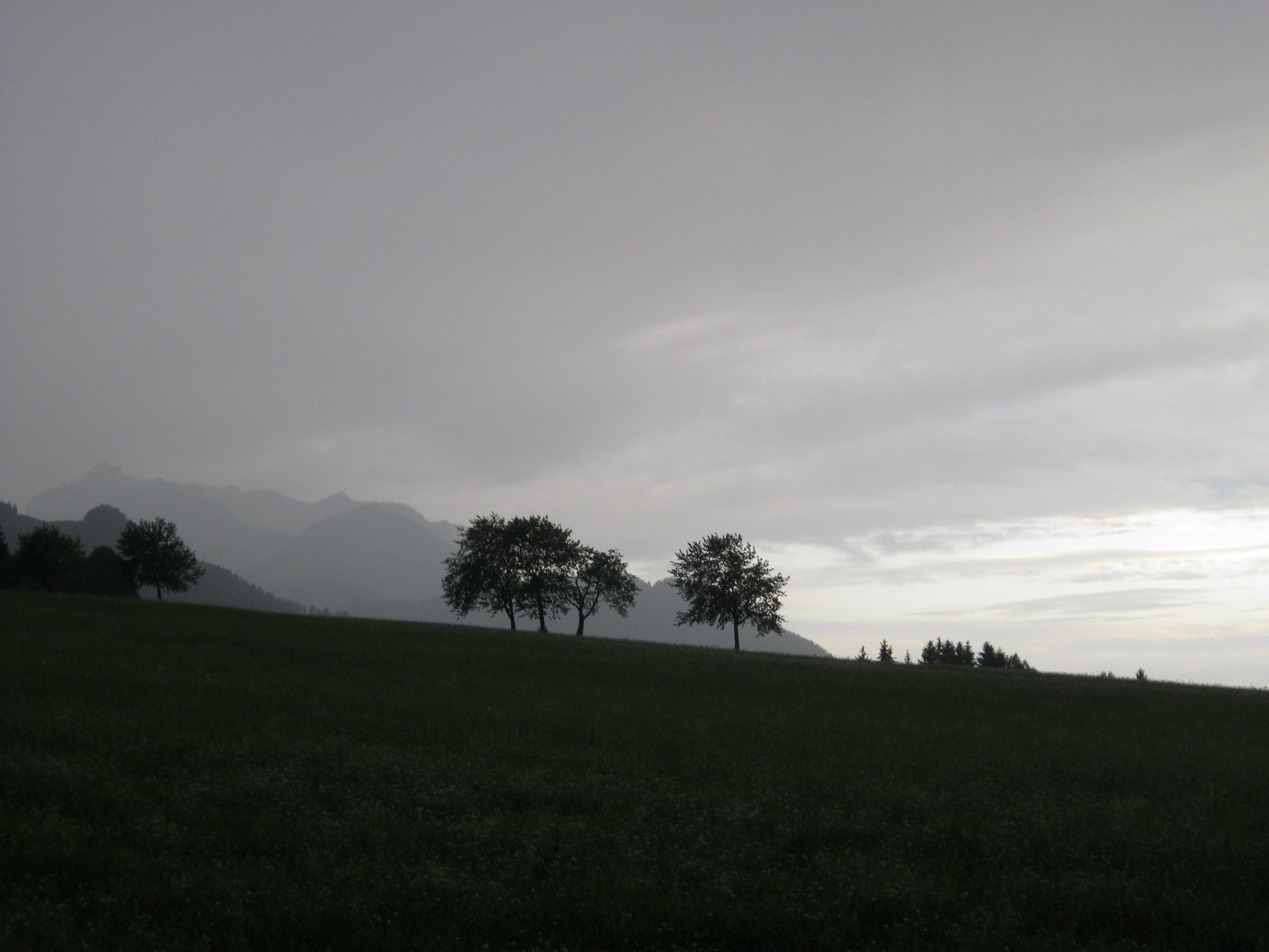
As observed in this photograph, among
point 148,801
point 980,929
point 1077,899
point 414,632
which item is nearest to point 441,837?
point 148,801

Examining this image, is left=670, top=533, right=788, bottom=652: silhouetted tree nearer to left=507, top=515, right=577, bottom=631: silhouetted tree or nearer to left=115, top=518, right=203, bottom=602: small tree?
left=507, top=515, right=577, bottom=631: silhouetted tree

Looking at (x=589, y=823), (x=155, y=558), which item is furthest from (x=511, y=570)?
(x=589, y=823)

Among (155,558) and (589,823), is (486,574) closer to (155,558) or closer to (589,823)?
(155,558)

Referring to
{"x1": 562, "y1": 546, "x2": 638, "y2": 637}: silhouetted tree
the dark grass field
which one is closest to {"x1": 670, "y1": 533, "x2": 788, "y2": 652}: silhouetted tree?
{"x1": 562, "y1": 546, "x2": 638, "y2": 637}: silhouetted tree

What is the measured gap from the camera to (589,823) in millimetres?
16734

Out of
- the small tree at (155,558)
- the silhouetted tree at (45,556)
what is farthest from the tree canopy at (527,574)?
the silhouetted tree at (45,556)

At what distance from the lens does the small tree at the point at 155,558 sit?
91438 mm

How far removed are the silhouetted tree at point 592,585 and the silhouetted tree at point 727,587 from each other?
660 cm

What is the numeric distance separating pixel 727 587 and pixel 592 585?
14704mm

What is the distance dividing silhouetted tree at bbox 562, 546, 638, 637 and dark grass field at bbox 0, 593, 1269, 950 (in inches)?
2077

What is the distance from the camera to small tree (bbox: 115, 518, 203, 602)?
9144 centimetres

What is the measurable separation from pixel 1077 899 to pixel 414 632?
50673 millimetres

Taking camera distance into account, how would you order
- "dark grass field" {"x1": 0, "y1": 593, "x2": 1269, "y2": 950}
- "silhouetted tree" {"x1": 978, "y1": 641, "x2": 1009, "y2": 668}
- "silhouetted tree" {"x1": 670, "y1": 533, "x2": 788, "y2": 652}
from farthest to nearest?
"silhouetted tree" {"x1": 978, "y1": 641, "x2": 1009, "y2": 668}, "silhouetted tree" {"x1": 670, "y1": 533, "x2": 788, "y2": 652}, "dark grass field" {"x1": 0, "y1": 593, "x2": 1269, "y2": 950}

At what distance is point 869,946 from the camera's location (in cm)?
1203
